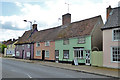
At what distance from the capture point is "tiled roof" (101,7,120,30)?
19038mm

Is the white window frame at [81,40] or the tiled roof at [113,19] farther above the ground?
the tiled roof at [113,19]

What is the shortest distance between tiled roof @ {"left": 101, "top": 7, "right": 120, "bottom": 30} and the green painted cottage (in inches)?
117

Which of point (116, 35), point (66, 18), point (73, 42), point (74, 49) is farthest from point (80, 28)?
point (116, 35)

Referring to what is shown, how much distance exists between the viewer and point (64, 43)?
27.5 meters

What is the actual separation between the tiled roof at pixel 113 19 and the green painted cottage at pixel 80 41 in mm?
2963

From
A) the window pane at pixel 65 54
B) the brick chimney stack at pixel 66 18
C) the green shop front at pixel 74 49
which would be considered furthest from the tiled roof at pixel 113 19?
the brick chimney stack at pixel 66 18

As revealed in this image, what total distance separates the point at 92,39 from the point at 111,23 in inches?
164

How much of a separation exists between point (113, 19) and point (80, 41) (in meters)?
6.49

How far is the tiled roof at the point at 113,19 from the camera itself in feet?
62.5

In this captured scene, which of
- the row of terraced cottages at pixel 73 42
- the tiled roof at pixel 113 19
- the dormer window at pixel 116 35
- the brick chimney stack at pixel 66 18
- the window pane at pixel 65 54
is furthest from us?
the brick chimney stack at pixel 66 18

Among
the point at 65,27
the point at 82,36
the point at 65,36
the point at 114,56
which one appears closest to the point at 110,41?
the point at 114,56

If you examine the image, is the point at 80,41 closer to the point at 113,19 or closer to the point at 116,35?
the point at 113,19

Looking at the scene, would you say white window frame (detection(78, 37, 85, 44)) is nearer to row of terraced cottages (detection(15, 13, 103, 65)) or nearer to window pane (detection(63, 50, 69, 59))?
row of terraced cottages (detection(15, 13, 103, 65))

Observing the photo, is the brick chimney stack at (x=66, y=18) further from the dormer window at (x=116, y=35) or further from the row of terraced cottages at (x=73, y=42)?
the dormer window at (x=116, y=35)
